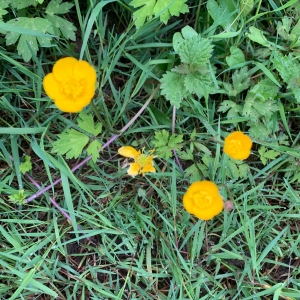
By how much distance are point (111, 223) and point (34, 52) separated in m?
1.42

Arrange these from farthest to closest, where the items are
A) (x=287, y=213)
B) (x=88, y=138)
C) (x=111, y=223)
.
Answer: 1. (x=287, y=213)
2. (x=111, y=223)
3. (x=88, y=138)

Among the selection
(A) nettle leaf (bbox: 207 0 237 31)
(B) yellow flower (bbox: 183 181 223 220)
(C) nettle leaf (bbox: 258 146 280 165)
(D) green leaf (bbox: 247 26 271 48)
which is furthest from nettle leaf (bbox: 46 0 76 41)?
(C) nettle leaf (bbox: 258 146 280 165)

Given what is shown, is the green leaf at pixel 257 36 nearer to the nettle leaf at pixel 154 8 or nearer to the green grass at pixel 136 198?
the green grass at pixel 136 198

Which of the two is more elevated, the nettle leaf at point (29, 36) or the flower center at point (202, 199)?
the nettle leaf at point (29, 36)

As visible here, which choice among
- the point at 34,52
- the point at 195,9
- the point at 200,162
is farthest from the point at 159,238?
the point at 195,9

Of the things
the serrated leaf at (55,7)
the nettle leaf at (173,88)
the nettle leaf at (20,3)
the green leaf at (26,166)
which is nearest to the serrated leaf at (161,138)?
the nettle leaf at (173,88)

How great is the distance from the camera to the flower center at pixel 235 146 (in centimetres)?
173

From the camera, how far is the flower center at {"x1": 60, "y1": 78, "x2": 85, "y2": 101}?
161 cm

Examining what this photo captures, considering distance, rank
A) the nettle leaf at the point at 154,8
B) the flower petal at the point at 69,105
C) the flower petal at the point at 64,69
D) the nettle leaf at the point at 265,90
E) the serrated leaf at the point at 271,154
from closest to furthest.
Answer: the flower petal at the point at 69,105
the flower petal at the point at 64,69
the nettle leaf at the point at 154,8
the nettle leaf at the point at 265,90
the serrated leaf at the point at 271,154

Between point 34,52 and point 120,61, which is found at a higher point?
point 34,52

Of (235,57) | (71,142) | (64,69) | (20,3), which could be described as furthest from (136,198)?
(20,3)

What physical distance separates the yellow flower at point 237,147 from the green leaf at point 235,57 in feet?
2.43

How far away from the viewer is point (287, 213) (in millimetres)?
2418

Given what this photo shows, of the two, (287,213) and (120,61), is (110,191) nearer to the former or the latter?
(120,61)
